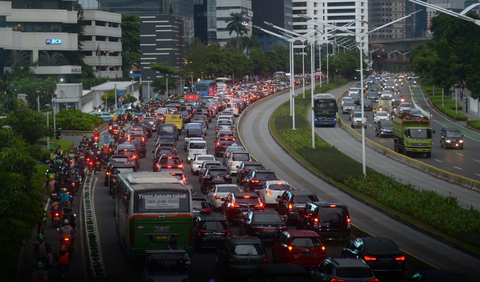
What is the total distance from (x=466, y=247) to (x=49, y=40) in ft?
359

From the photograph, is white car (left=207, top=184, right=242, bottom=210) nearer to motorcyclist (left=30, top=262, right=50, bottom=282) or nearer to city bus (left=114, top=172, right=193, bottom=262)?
city bus (left=114, top=172, right=193, bottom=262)

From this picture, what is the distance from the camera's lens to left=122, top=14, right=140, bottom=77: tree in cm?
16062

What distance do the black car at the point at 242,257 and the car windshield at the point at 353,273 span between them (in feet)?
11.3

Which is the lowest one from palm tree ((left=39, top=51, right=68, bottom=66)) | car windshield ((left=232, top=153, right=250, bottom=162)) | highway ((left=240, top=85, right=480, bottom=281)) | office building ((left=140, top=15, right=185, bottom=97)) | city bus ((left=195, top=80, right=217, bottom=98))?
highway ((left=240, top=85, right=480, bottom=281))

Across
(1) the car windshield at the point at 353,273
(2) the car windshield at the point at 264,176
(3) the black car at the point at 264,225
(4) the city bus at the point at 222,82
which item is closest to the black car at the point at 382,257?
(1) the car windshield at the point at 353,273

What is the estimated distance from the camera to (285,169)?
167ft

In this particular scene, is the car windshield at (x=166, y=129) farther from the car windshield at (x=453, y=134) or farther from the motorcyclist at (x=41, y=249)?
the motorcyclist at (x=41, y=249)

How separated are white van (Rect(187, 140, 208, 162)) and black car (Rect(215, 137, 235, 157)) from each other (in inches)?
124

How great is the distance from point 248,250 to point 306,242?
2143 millimetres

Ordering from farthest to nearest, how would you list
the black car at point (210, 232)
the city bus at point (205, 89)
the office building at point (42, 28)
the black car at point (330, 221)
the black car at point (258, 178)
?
the office building at point (42, 28) → the city bus at point (205, 89) → the black car at point (258, 178) → the black car at point (330, 221) → the black car at point (210, 232)

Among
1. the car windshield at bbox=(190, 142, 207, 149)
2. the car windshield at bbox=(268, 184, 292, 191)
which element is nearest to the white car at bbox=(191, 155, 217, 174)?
the car windshield at bbox=(190, 142, 207, 149)

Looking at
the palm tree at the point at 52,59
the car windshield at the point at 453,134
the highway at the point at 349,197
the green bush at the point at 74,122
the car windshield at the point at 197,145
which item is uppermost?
the palm tree at the point at 52,59

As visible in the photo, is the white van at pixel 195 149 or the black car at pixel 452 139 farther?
the black car at pixel 452 139

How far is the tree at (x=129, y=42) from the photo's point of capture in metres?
161
